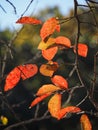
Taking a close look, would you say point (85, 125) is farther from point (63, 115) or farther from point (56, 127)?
point (56, 127)

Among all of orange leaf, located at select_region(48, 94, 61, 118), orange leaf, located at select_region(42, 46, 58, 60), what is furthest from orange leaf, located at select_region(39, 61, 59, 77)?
orange leaf, located at select_region(48, 94, 61, 118)

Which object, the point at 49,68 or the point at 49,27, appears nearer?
the point at 49,27

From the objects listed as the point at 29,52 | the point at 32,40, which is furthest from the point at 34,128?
the point at 32,40

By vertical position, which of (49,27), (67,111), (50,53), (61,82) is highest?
(49,27)

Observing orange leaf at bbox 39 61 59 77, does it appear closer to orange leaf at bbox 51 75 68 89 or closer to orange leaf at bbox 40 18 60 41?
orange leaf at bbox 51 75 68 89

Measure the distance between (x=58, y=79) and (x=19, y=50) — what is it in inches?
179

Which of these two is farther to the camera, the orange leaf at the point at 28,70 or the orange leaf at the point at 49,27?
the orange leaf at the point at 28,70

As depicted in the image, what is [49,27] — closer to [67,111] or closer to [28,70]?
[28,70]

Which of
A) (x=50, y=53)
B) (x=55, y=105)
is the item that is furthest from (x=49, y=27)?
(x=55, y=105)

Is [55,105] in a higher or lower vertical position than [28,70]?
lower

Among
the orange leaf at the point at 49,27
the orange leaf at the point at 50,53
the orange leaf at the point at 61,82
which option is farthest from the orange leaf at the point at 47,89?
the orange leaf at the point at 49,27

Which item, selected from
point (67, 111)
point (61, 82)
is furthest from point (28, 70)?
point (67, 111)

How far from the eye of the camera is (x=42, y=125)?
202 inches

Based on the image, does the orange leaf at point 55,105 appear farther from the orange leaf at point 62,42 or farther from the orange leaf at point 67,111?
the orange leaf at point 62,42
